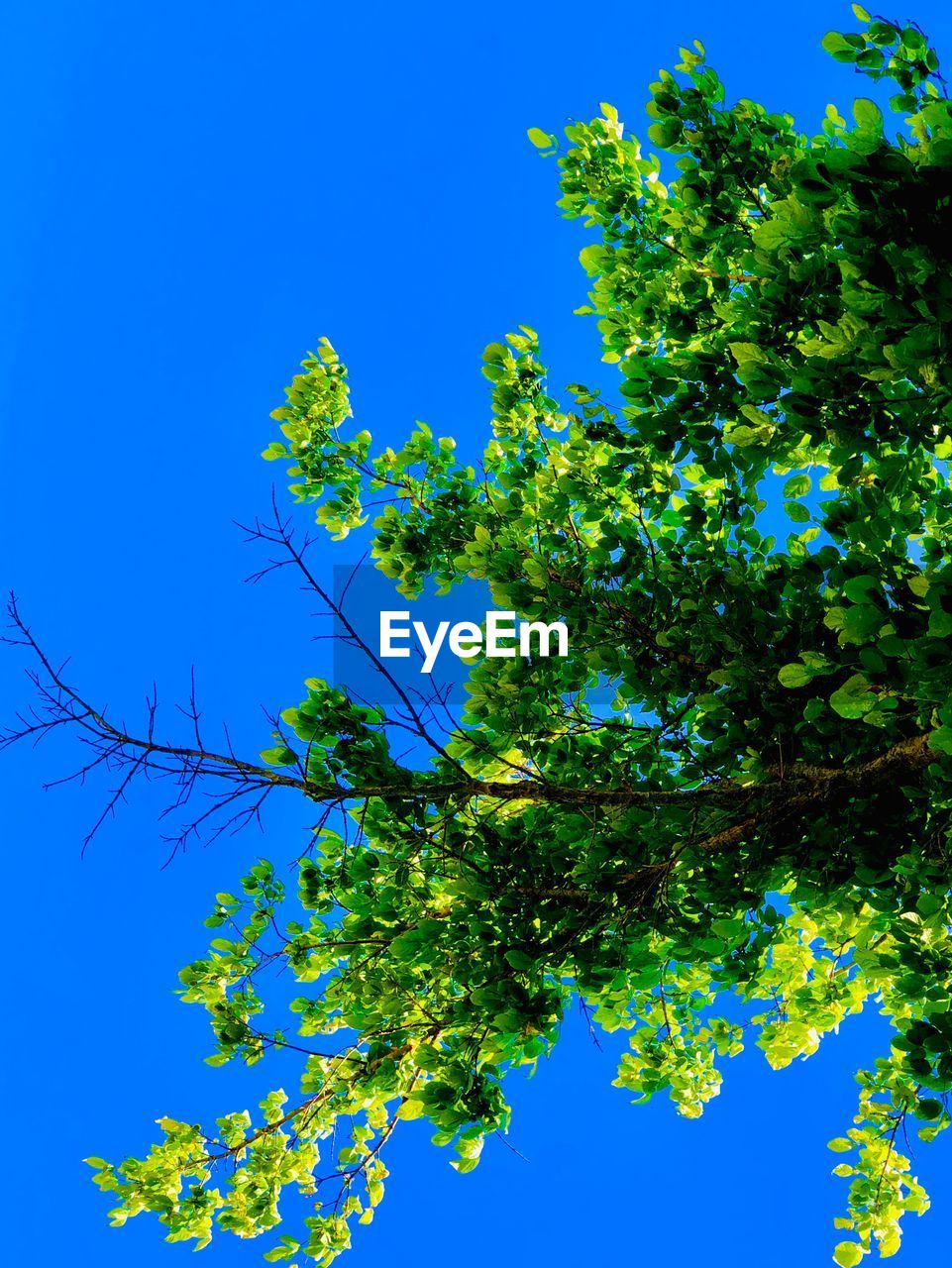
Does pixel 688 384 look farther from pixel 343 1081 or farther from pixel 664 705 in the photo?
pixel 343 1081

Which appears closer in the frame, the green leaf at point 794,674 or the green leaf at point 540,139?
the green leaf at point 794,674

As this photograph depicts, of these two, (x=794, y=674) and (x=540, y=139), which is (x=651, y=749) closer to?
(x=794, y=674)

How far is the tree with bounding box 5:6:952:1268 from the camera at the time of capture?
3.60 meters

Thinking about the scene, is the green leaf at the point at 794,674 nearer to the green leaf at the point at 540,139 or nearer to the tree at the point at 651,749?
the tree at the point at 651,749

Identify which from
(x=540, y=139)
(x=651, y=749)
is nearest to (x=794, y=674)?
(x=651, y=749)

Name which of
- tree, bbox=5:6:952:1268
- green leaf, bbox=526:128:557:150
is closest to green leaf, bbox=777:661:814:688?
tree, bbox=5:6:952:1268

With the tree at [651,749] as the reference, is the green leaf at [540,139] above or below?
above

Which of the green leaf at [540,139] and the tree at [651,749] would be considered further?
the green leaf at [540,139]

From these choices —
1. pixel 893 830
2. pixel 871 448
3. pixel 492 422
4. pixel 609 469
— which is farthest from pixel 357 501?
pixel 893 830

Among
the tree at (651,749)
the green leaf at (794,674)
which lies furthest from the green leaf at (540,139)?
the green leaf at (794,674)

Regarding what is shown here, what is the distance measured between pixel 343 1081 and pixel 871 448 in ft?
13.8

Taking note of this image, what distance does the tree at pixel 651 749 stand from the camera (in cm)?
360

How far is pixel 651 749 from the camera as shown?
15.9 ft

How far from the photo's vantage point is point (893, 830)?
15.0 ft
